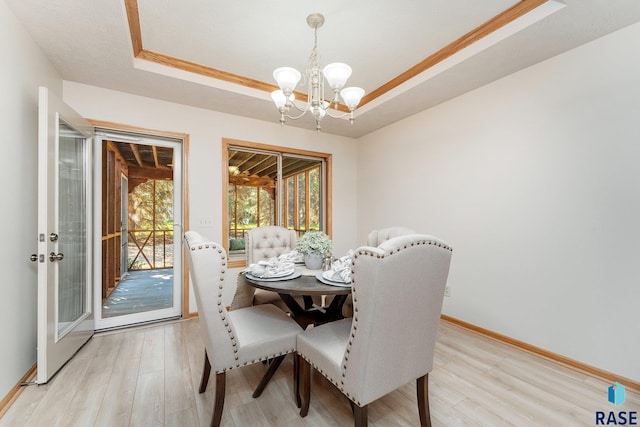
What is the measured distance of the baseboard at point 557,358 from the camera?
1.90 metres

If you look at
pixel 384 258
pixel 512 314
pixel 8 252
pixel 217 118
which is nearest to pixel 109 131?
pixel 217 118

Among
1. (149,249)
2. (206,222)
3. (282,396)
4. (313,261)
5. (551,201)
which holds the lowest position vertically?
(282,396)

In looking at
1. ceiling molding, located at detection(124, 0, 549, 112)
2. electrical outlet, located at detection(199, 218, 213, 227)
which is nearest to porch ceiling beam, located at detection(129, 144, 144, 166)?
electrical outlet, located at detection(199, 218, 213, 227)

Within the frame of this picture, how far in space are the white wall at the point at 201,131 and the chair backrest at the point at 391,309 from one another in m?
2.55

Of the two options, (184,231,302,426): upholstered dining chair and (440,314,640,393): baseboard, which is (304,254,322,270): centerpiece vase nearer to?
(184,231,302,426): upholstered dining chair

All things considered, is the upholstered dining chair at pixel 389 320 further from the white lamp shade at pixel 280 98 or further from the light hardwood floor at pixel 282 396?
the white lamp shade at pixel 280 98

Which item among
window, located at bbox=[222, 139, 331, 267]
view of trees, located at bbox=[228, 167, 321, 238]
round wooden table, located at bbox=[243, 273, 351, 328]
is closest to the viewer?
round wooden table, located at bbox=[243, 273, 351, 328]

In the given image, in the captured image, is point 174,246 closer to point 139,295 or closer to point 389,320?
point 139,295

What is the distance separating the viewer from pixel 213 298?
141cm

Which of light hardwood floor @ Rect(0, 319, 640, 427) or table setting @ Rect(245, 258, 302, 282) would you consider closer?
light hardwood floor @ Rect(0, 319, 640, 427)

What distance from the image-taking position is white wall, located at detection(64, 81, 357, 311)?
9.16 feet

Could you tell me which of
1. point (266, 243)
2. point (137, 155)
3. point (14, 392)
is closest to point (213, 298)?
point (266, 243)

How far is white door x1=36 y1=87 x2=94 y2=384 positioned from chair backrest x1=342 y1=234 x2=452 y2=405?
2.07m

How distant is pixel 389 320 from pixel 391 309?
0.05 metres
